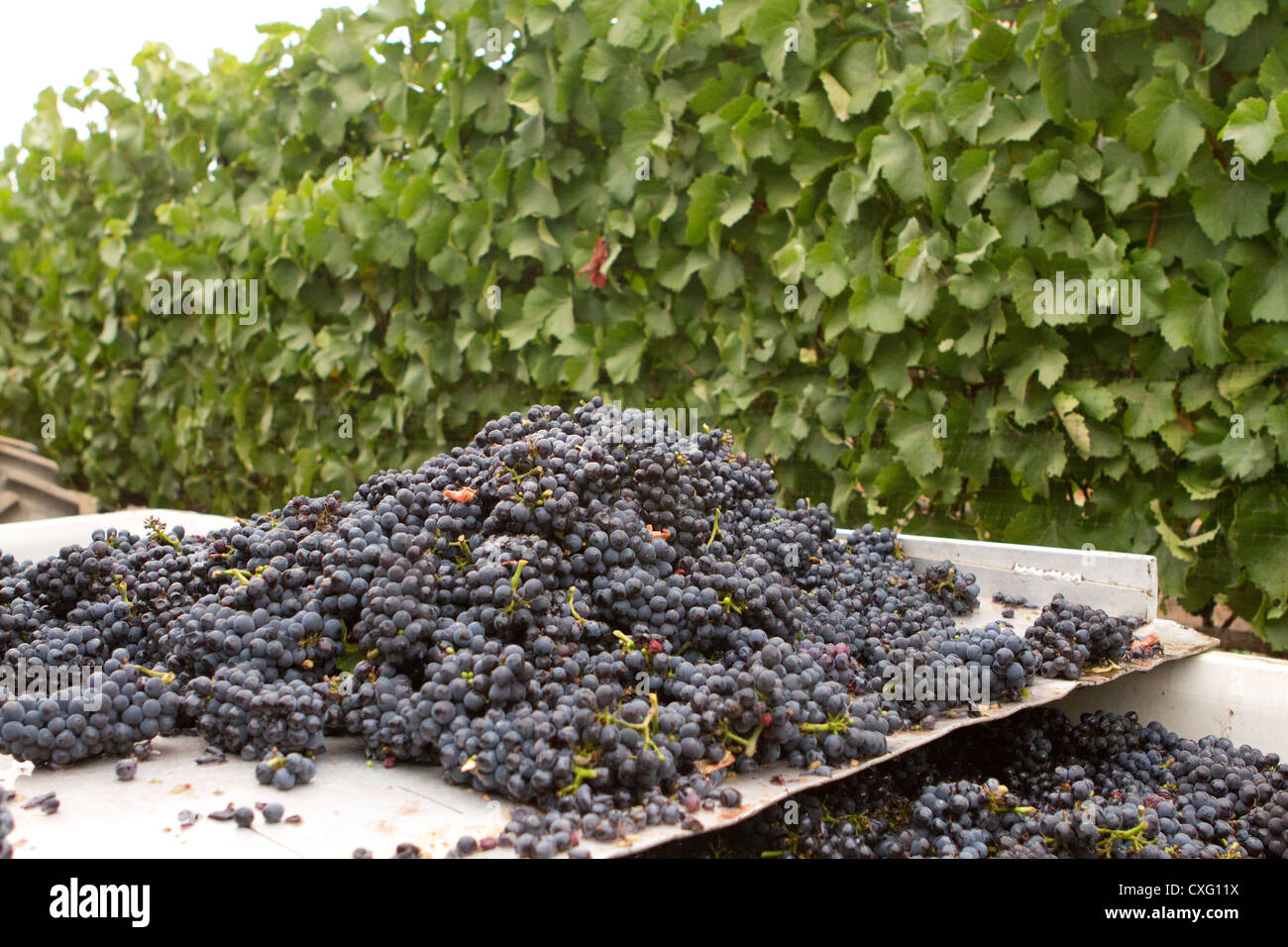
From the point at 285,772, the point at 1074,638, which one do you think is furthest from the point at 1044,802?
the point at 285,772

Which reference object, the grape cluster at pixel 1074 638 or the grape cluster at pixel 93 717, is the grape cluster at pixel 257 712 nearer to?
the grape cluster at pixel 93 717

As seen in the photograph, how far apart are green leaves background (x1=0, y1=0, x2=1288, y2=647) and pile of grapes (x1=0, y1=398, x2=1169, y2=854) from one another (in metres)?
1.17

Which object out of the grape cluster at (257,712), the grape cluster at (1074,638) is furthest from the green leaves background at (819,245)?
the grape cluster at (257,712)

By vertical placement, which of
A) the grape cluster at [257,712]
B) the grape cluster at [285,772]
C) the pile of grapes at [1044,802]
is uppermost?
the grape cluster at [257,712]

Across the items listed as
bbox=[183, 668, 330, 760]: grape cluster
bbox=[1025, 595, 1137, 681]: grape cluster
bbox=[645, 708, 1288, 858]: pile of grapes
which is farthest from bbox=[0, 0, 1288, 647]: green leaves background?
bbox=[183, 668, 330, 760]: grape cluster

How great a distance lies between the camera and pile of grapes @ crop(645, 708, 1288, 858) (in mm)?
1270

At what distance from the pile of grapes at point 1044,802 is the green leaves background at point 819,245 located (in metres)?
1.16

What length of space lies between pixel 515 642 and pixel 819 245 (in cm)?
201

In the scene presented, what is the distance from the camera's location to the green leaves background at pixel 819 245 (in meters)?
2.46

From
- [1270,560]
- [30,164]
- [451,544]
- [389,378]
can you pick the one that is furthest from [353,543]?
[30,164]

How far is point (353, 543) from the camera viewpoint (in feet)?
4.37

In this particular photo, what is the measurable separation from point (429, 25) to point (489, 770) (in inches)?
137

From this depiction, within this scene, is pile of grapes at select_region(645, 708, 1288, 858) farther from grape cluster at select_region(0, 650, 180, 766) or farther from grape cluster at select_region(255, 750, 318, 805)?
grape cluster at select_region(0, 650, 180, 766)
